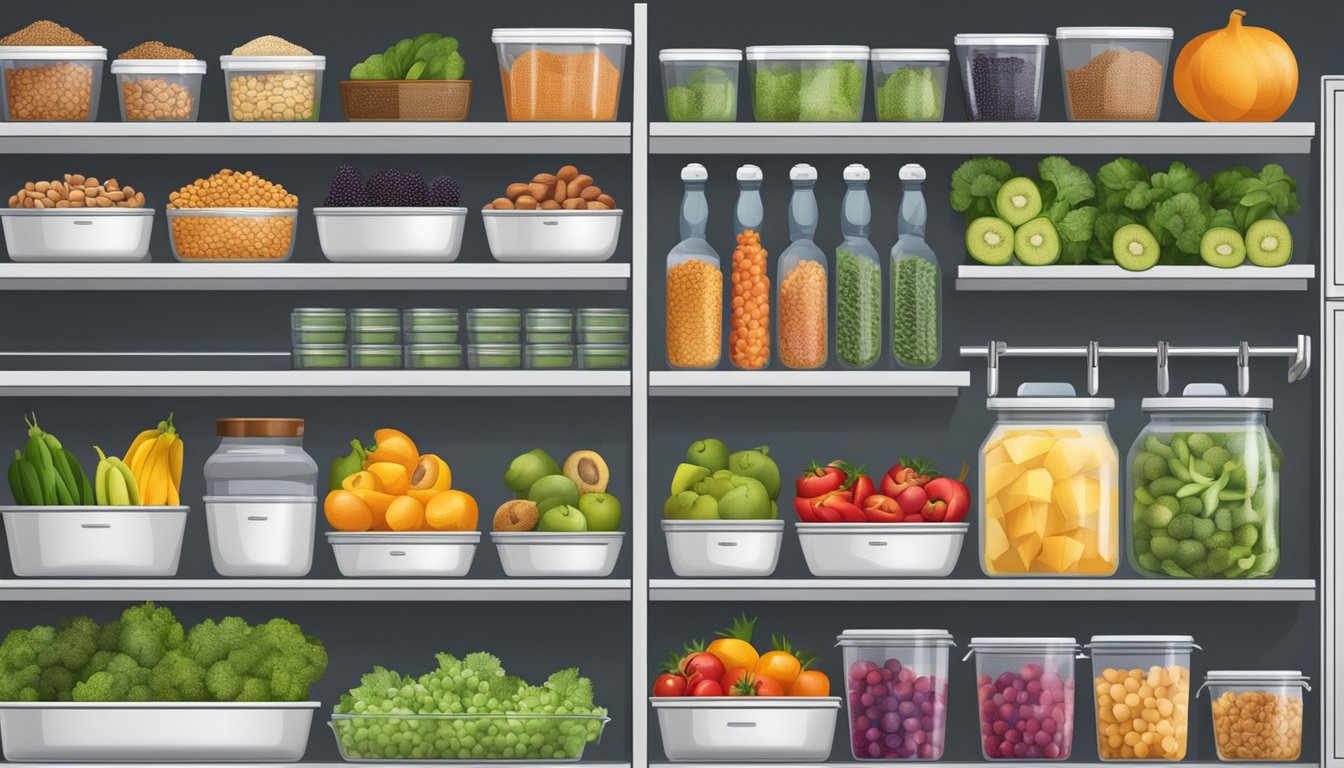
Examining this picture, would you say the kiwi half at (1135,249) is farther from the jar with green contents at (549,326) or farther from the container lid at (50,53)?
the container lid at (50,53)

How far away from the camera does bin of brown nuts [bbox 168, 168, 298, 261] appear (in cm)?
312

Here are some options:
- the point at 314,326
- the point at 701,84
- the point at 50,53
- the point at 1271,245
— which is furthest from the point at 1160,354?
the point at 50,53

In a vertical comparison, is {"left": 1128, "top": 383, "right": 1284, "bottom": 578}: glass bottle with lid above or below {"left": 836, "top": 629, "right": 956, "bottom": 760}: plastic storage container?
above

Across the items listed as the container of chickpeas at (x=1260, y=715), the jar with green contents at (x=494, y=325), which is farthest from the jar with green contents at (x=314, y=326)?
the container of chickpeas at (x=1260, y=715)

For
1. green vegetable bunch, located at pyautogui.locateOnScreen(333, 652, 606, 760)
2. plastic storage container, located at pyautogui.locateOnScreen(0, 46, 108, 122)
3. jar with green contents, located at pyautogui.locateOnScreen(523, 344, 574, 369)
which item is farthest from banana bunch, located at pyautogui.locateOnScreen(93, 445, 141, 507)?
jar with green contents, located at pyautogui.locateOnScreen(523, 344, 574, 369)

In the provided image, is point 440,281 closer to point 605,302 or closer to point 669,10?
point 605,302

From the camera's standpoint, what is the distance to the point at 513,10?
3.45 metres

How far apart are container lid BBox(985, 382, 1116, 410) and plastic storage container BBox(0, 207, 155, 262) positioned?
1554 mm

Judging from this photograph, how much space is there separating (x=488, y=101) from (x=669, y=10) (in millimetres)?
392

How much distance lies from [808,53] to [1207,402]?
929 millimetres

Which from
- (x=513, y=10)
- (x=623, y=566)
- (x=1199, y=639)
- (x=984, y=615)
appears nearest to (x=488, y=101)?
(x=513, y=10)

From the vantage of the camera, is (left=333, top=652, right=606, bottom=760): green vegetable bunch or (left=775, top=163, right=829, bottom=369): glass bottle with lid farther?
(left=775, top=163, right=829, bottom=369): glass bottle with lid

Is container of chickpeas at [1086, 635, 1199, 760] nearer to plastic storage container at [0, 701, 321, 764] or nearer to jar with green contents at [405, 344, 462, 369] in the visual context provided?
jar with green contents at [405, 344, 462, 369]

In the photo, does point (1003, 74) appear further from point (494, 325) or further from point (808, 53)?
point (494, 325)
